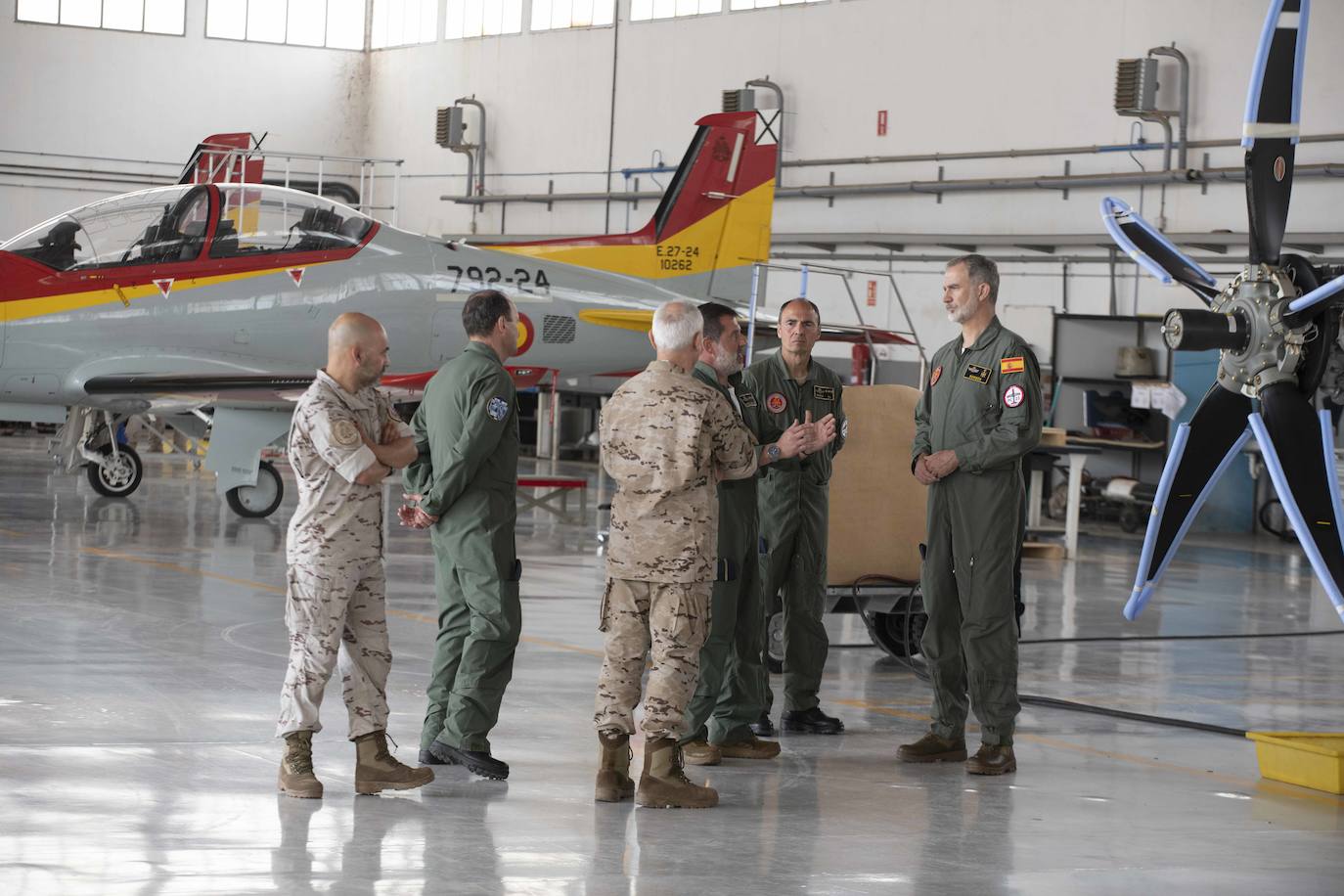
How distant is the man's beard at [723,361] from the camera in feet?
18.0

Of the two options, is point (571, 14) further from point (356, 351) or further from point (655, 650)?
point (655, 650)

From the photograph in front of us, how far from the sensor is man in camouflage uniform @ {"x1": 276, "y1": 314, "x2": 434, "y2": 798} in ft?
15.7

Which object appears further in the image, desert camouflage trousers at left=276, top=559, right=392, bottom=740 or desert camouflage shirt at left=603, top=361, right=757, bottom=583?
desert camouflage shirt at left=603, top=361, right=757, bottom=583

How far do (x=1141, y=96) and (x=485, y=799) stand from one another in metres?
16.7

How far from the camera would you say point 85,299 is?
13.0m

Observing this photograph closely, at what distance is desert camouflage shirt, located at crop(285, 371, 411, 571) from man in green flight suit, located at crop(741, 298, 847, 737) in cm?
181

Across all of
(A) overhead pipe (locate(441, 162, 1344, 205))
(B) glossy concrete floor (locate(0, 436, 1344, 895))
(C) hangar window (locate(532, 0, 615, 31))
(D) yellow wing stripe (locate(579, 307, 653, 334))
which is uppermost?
(C) hangar window (locate(532, 0, 615, 31))

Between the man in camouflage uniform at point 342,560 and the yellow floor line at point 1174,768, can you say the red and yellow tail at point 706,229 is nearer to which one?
the yellow floor line at point 1174,768

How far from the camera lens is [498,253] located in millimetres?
15680

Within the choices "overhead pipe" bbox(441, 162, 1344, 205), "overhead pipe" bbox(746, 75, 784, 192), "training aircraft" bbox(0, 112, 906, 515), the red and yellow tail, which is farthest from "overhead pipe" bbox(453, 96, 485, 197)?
"training aircraft" bbox(0, 112, 906, 515)

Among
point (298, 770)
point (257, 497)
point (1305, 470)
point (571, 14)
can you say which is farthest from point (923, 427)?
point (571, 14)

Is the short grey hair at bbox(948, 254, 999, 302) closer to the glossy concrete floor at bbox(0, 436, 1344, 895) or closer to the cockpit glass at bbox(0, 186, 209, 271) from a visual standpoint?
the glossy concrete floor at bbox(0, 436, 1344, 895)

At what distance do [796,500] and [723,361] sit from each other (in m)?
0.87

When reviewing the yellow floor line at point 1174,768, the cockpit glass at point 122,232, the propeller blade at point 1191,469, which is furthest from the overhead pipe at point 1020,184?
the propeller blade at point 1191,469
